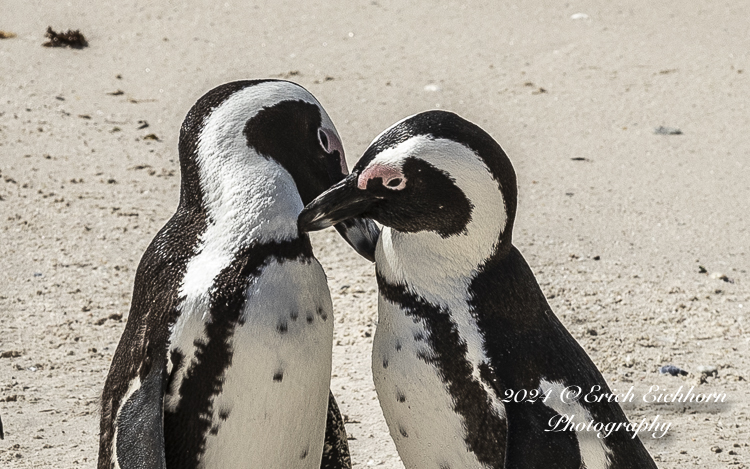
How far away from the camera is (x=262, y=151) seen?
2439 millimetres

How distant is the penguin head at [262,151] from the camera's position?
240cm

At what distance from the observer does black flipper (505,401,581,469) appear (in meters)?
2.19

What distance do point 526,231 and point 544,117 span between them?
1.59m

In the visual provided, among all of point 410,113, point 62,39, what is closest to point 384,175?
point 410,113

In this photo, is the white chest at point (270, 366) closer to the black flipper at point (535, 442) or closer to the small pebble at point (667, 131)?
the black flipper at point (535, 442)

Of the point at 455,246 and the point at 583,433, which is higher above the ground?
the point at 455,246

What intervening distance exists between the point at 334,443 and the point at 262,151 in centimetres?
88

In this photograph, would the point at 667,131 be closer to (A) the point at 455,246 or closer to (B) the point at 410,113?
(B) the point at 410,113

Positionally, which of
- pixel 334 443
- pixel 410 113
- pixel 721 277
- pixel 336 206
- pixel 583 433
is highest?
pixel 336 206

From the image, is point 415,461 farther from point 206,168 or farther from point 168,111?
point 168,111

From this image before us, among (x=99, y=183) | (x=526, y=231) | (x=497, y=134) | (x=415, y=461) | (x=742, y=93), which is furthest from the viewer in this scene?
(x=742, y=93)

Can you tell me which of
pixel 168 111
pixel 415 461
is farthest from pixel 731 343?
pixel 168 111

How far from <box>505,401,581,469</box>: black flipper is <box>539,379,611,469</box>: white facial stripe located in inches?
1.8

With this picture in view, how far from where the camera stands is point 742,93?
6.53 metres
